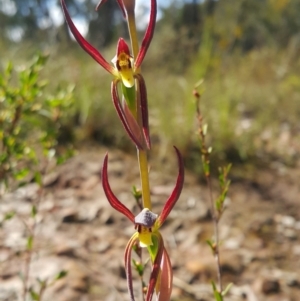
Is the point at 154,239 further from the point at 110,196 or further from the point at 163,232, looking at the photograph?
the point at 163,232

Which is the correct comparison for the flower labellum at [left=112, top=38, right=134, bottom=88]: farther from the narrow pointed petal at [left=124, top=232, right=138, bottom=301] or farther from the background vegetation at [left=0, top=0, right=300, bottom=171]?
the background vegetation at [left=0, top=0, right=300, bottom=171]

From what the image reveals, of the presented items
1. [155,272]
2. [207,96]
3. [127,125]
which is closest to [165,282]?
A: [155,272]

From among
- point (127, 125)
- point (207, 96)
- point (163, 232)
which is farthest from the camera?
point (207, 96)

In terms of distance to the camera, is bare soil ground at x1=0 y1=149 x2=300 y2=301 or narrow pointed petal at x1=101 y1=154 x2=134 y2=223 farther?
bare soil ground at x1=0 y1=149 x2=300 y2=301

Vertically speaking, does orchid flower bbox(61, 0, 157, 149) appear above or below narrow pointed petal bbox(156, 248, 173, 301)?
above

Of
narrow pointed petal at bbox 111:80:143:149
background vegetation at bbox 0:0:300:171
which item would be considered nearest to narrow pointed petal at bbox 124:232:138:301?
narrow pointed petal at bbox 111:80:143:149

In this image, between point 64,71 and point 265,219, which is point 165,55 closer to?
Result: point 64,71
